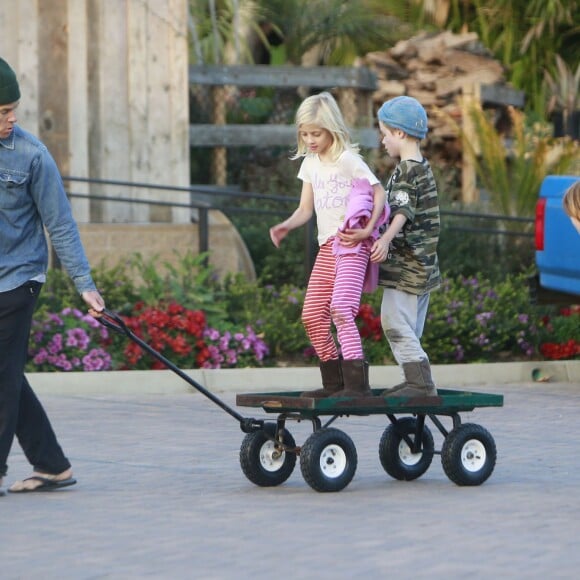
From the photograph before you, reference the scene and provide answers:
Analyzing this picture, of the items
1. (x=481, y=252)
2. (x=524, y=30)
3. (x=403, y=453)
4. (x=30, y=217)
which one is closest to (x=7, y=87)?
(x=30, y=217)

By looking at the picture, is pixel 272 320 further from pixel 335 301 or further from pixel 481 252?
pixel 335 301

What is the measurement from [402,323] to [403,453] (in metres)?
0.63

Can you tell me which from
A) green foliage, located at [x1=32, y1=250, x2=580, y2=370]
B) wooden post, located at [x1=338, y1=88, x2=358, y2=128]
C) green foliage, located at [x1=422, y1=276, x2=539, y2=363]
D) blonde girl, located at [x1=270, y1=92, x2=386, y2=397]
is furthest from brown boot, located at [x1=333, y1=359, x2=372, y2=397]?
wooden post, located at [x1=338, y1=88, x2=358, y2=128]

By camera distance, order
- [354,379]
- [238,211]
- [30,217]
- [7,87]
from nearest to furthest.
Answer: [7,87], [30,217], [354,379], [238,211]

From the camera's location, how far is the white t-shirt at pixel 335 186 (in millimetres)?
7453

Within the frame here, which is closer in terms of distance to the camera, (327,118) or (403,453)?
(327,118)

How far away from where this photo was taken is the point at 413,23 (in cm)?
2555

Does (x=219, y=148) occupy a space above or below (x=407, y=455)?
above

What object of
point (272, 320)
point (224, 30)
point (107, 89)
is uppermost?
point (224, 30)

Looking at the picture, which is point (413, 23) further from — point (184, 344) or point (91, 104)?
point (184, 344)

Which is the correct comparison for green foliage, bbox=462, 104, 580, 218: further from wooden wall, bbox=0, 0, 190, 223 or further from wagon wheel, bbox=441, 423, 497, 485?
wagon wheel, bbox=441, 423, 497, 485

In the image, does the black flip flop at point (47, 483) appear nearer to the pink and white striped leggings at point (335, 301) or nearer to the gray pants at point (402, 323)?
the pink and white striped leggings at point (335, 301)

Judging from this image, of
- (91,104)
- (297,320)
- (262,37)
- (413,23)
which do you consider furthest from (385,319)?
(413,23)

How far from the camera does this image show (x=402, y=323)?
294 inches
